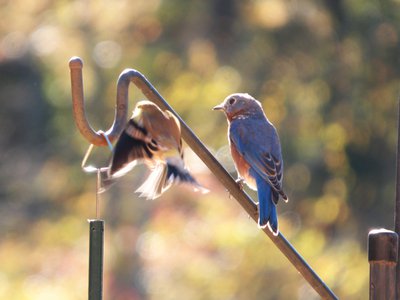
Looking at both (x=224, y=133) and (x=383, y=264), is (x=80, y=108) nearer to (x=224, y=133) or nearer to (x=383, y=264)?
(x=383, y=264)

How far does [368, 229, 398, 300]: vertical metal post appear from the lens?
2527mm

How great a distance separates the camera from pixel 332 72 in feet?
31.0

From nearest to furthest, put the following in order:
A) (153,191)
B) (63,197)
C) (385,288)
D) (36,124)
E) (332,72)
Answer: (385,288)
(153,191)
(332,72)
(63,197)
(36,124)

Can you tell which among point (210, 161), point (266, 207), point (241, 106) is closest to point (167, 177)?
point (210, 161)

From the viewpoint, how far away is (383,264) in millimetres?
2543

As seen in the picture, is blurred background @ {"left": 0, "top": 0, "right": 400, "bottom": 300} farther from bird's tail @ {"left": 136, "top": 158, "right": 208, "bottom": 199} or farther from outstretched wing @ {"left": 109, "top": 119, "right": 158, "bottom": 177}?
outstretched wing @ {"left": 109, "top": 119, "right": 158, "bottom": 177}

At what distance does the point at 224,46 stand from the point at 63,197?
2639mm

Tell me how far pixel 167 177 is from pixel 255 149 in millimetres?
1924

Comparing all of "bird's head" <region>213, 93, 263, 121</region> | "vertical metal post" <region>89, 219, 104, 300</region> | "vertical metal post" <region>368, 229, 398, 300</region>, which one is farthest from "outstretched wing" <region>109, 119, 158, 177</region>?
"bird's head" <region>213, 93, 263, 121</region>

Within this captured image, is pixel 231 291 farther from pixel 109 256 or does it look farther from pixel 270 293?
pixel 109 256

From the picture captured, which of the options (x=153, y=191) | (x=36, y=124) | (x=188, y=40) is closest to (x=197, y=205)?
(x=188, y=40)

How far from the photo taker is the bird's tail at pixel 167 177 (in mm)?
2963

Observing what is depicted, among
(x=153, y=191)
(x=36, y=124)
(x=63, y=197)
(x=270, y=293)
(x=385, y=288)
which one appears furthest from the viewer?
(x=36, y=124)

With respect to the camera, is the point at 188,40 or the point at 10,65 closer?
the point at 188,40
